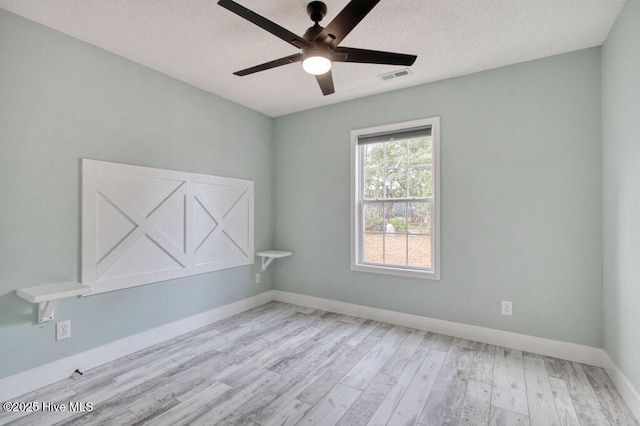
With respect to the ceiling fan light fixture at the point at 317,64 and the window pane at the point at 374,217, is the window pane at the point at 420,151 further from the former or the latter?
the ceiling fan light fixture at the point at 317,64

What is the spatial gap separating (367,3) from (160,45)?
1861 millimetres

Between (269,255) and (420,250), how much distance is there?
1849 millimetres

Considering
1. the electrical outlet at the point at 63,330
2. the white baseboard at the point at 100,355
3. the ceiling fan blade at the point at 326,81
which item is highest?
the ceiling fan blade at the point at 326,81

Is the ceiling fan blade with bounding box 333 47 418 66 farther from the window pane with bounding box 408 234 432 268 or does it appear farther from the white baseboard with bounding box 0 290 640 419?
the white baseboard with bounding box 0 290 640 419

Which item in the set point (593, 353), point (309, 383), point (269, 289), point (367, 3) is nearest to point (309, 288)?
point (269, 289)

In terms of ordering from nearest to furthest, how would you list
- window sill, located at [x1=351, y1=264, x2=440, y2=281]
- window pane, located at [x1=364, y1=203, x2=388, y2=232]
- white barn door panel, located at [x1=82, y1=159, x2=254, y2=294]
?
1. white barn door panel, located at [x1=82, y1=159, x2=254, y2=294]
2. window sill, located at [x1=351, y1=264, x2=440, y2=281]
3. window pane, located at [x1=364, y1=203, x2=388, y2=232]

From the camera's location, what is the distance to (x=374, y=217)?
3654mm

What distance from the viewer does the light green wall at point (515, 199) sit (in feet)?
8.31

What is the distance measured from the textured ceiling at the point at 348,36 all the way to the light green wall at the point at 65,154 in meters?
0.21

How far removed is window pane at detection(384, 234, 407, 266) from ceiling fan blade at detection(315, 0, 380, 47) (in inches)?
88.0

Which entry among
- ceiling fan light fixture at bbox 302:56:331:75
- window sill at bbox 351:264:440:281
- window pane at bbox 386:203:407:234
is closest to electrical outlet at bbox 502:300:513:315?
window sill at bbox 351:264:440:281

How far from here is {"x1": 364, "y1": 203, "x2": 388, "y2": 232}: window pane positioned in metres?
3.60

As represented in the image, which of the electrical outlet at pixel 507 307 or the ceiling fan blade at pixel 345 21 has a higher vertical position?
the ceiling fan blade at pixel 345 21

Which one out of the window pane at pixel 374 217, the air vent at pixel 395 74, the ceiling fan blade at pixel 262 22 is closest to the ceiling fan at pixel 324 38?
the ceiling fan blade at pixel 262 22
